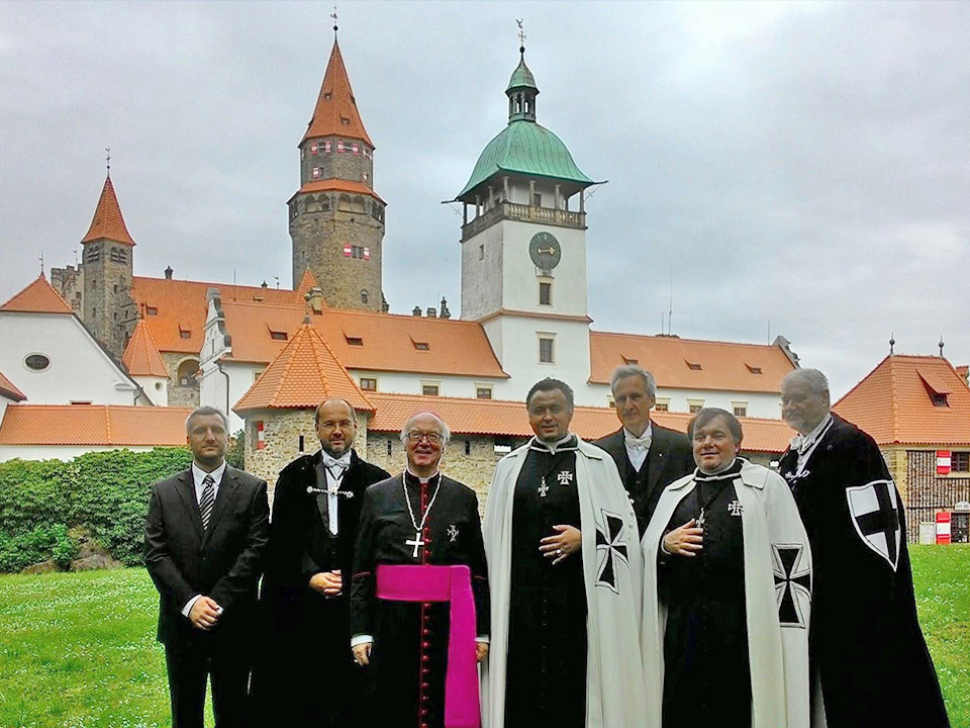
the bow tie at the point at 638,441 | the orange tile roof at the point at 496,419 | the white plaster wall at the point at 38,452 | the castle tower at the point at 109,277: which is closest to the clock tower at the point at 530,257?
the orange tile roof at the point at 496,419

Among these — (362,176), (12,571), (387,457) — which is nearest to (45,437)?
(12,571)

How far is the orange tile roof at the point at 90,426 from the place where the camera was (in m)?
27.4

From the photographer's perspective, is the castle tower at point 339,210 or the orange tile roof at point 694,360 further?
the castle tower at point 339,210

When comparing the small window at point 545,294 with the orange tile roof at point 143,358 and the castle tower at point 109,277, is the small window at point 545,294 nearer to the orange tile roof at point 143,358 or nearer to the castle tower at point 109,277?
the orange tile roof at point 143,358

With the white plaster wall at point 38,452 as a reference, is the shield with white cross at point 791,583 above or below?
below

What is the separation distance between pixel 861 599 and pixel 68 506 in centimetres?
2147

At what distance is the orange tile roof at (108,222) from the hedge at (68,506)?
37.2 metres

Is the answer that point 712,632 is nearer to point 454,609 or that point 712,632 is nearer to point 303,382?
point 454,609

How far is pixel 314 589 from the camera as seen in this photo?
15.7 feet

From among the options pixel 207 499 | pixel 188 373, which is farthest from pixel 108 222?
pixel 207 499

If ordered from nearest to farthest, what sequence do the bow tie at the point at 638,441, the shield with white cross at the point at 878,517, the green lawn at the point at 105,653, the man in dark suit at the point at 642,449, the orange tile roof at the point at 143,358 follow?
the shield with white cross at the point at 878,517 → the man in dark suit at the point at 642,449 → the bow tie at the point at 638,441 → the green lawn at the point at 105,653 → the orange tile roof at the point at 143,358

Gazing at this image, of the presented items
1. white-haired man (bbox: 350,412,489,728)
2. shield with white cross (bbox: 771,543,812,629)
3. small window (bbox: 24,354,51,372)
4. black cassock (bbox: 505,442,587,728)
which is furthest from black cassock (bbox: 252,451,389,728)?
small window (bbox: 24,354,51,372)

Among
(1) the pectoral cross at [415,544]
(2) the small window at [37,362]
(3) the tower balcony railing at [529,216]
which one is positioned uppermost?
(3) the tower balcony railing at [529,216]

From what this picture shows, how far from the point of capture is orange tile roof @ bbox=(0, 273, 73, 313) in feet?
114
